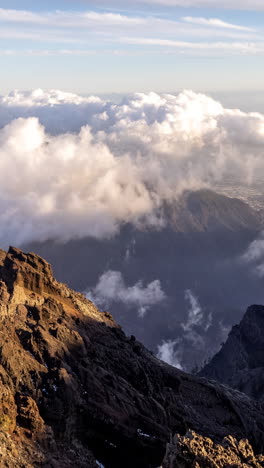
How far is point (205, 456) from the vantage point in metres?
70.9

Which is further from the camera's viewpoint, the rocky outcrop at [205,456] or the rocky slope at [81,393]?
the rocky slope at [81,393]

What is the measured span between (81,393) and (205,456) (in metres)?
57.7

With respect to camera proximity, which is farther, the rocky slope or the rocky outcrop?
the rocky slope

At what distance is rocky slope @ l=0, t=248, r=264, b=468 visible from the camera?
104125 millimetres

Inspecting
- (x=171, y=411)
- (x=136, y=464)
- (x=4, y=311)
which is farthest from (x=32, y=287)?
(x=136, y=464)

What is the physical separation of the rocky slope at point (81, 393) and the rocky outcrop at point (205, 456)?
2888 centimetres

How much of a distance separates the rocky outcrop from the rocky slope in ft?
94.7

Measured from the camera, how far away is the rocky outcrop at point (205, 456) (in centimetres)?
7044

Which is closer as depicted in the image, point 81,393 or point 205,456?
point 205,456

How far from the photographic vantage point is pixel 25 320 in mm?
143875

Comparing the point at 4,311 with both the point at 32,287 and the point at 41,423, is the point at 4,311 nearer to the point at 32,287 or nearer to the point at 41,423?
the point at 32,287

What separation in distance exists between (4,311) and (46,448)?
4812 cm

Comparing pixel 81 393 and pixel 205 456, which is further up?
pixel 81 393

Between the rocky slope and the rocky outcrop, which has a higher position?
the rocky slope
